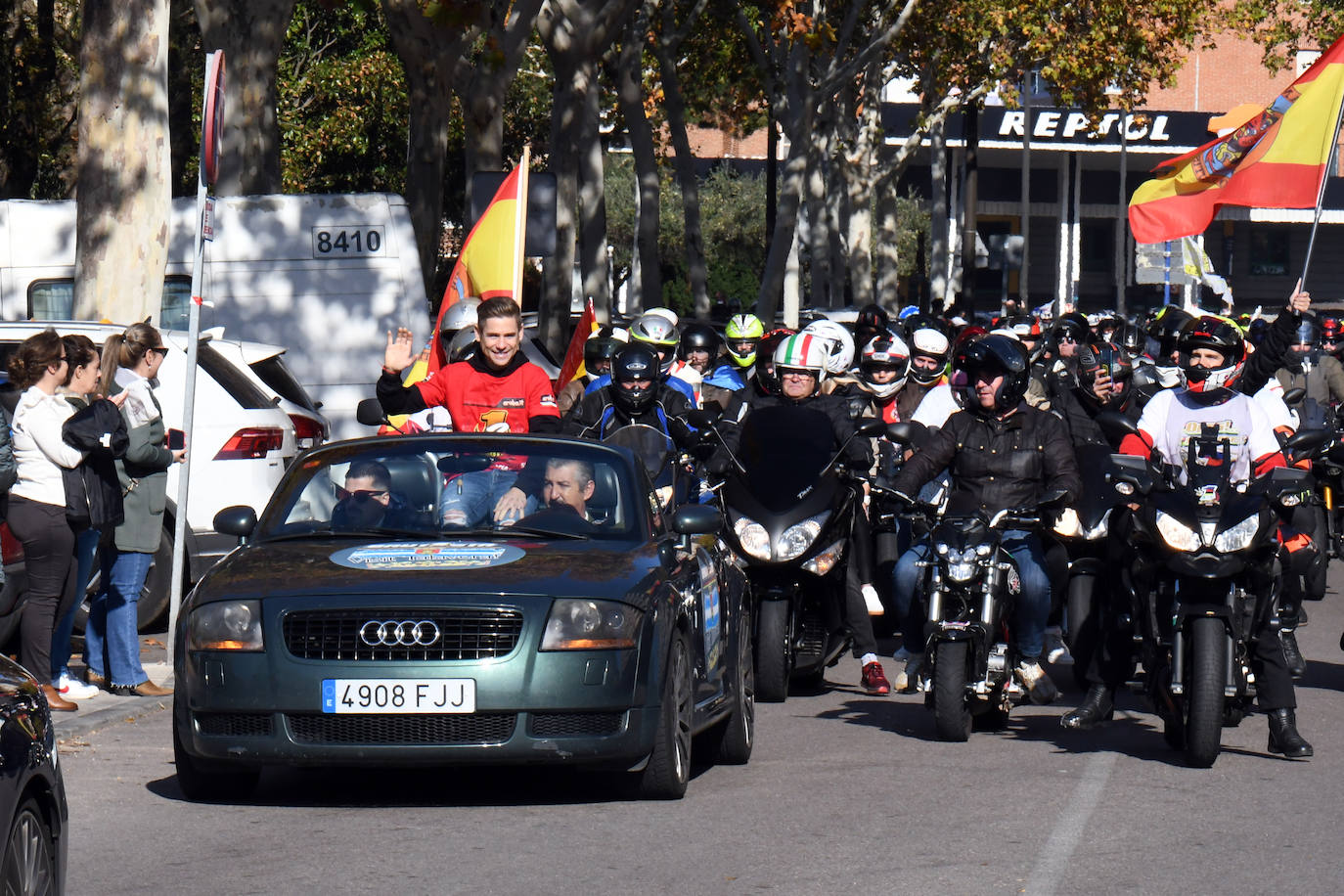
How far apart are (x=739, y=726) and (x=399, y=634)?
1.87 m

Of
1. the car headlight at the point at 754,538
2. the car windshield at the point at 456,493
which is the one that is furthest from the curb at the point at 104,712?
the car headlight at the point at 754,538

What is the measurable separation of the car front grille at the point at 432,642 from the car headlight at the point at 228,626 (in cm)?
15

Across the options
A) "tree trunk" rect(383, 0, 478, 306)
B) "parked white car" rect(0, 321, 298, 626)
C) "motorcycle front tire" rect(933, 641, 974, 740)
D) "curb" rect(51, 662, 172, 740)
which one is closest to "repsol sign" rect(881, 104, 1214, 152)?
"tree trunk" rect(383, 0, 478, 306)

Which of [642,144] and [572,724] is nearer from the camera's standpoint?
[572,724]

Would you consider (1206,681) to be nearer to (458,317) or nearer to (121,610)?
(121,610)

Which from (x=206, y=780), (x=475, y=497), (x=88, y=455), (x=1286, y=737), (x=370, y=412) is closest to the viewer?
(x=206, y=780)

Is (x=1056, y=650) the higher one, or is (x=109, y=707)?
(x=1056, y=650)

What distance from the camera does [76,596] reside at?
10.7 meters

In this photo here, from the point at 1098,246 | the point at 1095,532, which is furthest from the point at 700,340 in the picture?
the point at 1098,246

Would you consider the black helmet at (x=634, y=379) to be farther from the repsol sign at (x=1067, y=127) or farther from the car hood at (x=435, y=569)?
the repsol sign at (x=1067, y=127)

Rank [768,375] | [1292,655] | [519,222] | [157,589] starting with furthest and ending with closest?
[519,222]
[157,589]
[768,375]
[1292,655]

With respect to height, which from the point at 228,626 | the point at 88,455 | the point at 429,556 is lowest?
the point at 228,626

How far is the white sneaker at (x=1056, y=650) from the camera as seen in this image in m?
10.0

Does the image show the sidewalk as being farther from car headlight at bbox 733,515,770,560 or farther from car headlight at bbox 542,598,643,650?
car headlight at bbox 733,515,770,560
